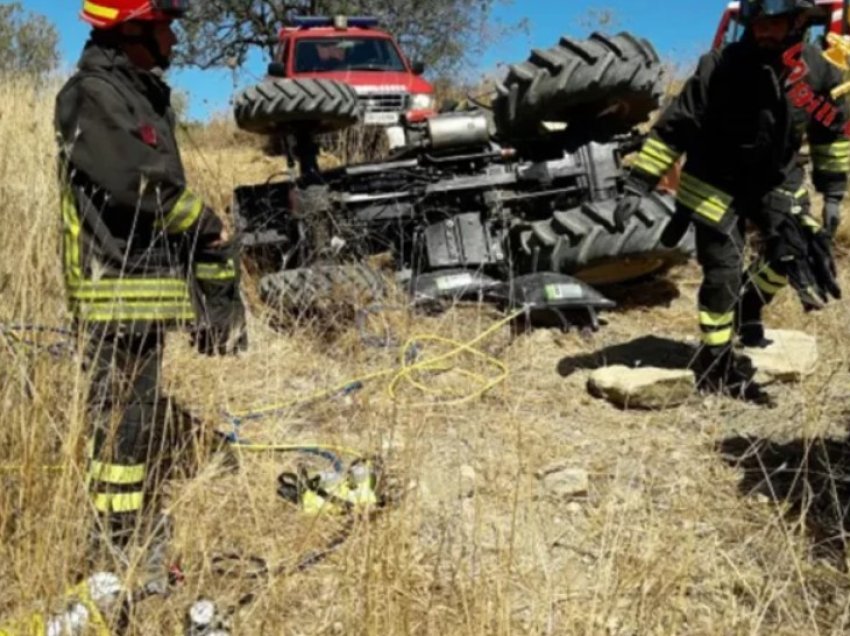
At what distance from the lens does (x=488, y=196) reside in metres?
5.61

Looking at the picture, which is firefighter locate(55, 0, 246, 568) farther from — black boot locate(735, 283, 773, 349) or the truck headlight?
the truck headlight

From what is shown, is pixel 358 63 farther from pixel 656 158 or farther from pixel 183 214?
pixel 183 214

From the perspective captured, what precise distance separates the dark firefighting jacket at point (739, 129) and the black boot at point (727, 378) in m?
0.57

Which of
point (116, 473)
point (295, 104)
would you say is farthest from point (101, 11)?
point (295, 104)

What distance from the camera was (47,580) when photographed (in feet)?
7.41

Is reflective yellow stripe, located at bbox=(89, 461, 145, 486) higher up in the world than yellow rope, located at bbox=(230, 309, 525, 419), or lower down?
higher up

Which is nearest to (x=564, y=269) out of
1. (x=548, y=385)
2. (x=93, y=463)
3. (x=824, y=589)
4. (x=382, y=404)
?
(x=548, y=385)

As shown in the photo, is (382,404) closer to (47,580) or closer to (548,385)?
(548,385)

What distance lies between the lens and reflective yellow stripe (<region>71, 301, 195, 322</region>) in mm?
2730

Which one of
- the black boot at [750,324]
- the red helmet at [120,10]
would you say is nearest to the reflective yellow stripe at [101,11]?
the red helmet at [120,10]

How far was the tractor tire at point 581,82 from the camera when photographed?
17.1 ft

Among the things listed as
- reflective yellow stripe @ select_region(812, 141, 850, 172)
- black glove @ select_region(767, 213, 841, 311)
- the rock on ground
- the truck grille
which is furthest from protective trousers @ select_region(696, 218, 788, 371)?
the truck grille

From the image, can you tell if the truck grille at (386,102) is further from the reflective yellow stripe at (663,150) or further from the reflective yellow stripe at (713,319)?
the reflective yellow stripe at (713,319)

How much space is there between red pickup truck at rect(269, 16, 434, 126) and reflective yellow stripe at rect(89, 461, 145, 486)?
27.1 ft
